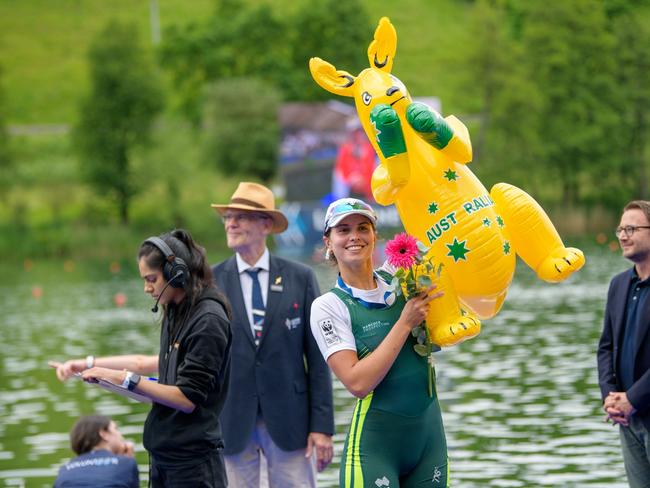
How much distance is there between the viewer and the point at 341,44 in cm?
8094

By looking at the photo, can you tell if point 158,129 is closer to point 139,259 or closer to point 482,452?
point 482,452

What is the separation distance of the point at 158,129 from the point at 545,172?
22.0 metres

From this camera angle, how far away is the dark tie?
7.25 meters

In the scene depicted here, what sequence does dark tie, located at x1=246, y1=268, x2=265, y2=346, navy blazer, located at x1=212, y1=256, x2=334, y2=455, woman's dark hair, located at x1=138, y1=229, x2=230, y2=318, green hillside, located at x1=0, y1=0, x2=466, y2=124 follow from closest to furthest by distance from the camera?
woman's dark hair, located at x1=138, y1=229, x2=230, y2=318
navy blazer, located at x1=212, y1=256, x2=334, y2=455
dark tie, located at x1=246, y1=268, x2=265, y2=346
green hillside, located at x1=0, y1=0, x2=466, y2=124

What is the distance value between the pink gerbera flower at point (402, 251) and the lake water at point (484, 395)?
5.01m

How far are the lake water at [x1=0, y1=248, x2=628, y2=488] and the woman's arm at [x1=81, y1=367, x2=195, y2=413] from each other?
16.0 ft

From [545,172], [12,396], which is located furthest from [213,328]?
[545,172]

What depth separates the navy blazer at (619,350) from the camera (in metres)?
6.50

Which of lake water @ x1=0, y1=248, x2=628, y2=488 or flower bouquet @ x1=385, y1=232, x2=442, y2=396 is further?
lake water @ x1=0, y1=248, x2=628, y2=488

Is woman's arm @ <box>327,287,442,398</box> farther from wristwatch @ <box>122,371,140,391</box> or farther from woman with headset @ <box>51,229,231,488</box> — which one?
wristwatch @ <box>122,371,140,391</box>

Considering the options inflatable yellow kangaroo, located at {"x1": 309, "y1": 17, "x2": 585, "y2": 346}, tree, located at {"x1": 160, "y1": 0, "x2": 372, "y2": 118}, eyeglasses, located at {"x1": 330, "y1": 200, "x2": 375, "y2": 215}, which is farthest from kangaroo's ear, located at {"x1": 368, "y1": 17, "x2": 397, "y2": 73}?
tree, located at {"x1": 160, "y1": 0, "x2": 372, "y2": 118}

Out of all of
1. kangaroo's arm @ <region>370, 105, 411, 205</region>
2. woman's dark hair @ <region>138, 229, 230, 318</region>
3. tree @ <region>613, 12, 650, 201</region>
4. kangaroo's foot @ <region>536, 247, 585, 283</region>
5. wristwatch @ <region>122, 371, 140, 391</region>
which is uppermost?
tree @ <region>613, 12, 650, 201</region>

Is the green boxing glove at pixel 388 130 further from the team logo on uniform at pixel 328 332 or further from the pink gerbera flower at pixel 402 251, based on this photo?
the team logo on uniform at pixel 328 332

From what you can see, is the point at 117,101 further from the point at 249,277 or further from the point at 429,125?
the point at 429,125
